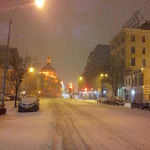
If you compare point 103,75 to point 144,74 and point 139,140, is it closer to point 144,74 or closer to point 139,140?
point 144,74

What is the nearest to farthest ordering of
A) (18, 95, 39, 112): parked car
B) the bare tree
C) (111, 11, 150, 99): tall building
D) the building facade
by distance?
(18, 95, 39, 112): parked car → the bare tree → the building facade → (111, 11, 150, 99): tall building

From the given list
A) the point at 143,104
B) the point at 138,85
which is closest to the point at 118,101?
the point at 138,85

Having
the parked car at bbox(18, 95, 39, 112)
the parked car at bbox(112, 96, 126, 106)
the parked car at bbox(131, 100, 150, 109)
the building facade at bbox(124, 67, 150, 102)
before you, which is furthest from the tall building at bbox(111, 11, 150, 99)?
the parked car at bbox(18, 95, 39, 112)

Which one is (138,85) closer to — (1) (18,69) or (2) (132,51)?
(2) (132,51)

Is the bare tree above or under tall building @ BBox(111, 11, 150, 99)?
under

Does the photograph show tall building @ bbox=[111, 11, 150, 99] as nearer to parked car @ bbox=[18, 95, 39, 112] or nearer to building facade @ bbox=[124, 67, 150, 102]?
building facade @ bbox=[124, 67, 150, 102]

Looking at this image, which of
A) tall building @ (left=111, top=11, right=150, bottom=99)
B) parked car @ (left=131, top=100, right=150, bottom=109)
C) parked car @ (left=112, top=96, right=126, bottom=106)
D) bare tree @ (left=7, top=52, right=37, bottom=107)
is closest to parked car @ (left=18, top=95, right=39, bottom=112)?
bare tree @ (left=7, top=52, right=37, bottom=107)

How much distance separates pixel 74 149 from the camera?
30.3ft

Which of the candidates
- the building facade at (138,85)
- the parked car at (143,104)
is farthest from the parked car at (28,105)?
the building facade at (138,85)

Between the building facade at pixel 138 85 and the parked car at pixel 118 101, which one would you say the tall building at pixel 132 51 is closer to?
the building facade at pixel 138 85

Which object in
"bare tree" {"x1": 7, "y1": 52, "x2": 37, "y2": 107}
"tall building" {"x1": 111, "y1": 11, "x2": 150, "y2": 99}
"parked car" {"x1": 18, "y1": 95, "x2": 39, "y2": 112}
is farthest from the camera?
"tall building" {"x1": 111, "y1": 11, "x2": 150, "y2": 99}

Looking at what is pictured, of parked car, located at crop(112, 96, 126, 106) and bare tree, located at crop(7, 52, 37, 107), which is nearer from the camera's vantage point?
bare tree, located at crop(7, 52, 37, 107)

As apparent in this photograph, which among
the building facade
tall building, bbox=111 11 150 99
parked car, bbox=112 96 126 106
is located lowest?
parked car, bbox=112 96 126 106

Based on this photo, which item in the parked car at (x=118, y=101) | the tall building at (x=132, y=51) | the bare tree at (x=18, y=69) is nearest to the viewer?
the bare tree at (x=18, y=69)
